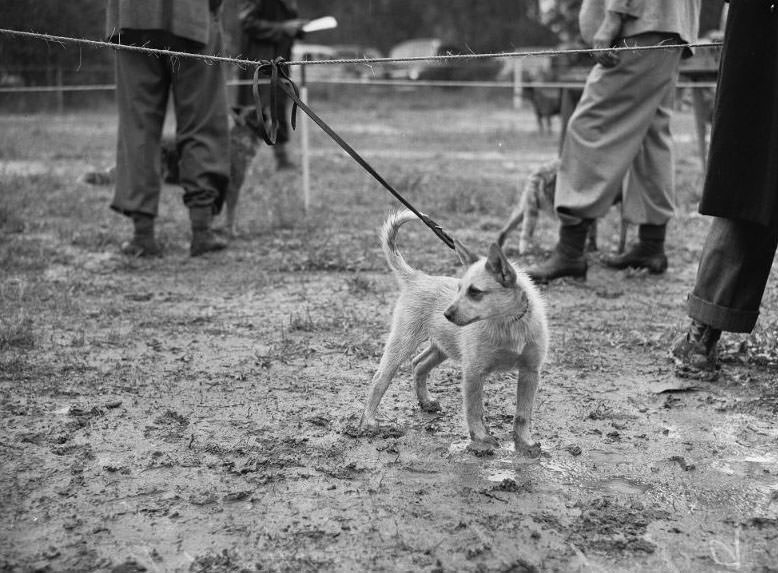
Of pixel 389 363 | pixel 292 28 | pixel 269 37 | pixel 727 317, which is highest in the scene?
pixel 292 28

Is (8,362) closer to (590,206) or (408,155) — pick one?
(590,206)

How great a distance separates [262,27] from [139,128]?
450cm

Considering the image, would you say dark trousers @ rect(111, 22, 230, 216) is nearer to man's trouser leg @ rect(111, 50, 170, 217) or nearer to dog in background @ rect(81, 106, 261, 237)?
man's trouser leg @ rect(111, 50, 170, 217)

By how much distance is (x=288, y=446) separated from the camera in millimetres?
3070

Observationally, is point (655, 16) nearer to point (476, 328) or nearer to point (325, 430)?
point (476, 328)

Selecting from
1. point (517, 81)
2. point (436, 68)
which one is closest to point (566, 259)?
point (436, 68)

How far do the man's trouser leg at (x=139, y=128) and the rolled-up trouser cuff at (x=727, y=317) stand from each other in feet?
11.6

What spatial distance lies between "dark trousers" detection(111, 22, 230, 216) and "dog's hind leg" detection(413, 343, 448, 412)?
2918 mm

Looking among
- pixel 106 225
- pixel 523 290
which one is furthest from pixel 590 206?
pixel 106 225

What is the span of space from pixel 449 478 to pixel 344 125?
14.9 metres

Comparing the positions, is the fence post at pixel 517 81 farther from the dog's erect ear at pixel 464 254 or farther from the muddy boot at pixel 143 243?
the dog's erect ear at pixel 464 254

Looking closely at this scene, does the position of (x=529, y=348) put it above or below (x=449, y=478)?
above

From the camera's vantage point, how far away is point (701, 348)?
3.87m

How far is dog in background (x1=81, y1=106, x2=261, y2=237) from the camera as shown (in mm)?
6621
